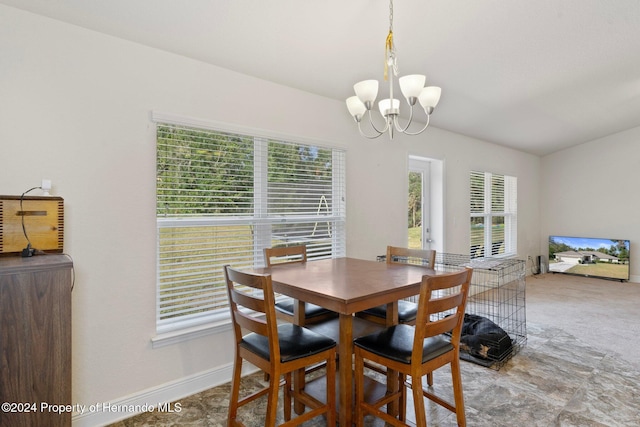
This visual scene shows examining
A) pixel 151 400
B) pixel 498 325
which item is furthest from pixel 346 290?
pixel 498 325

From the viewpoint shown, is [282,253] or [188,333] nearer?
[188,333]

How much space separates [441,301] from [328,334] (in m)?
0.76

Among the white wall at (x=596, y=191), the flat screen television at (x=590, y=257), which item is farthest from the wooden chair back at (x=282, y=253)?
the white wall at (x=596, y=191)

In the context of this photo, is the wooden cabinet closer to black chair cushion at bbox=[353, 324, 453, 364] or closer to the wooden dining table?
the wooden dining table

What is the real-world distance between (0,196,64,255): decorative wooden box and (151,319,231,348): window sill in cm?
82

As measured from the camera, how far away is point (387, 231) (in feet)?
12.7

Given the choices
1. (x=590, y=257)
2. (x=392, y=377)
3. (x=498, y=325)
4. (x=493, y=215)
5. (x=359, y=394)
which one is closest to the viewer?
(x=359, y=394)

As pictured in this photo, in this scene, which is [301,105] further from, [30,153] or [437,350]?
[437,350]

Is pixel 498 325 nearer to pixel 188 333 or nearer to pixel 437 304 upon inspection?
pixel 437 304

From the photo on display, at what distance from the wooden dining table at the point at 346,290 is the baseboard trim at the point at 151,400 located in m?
0.87

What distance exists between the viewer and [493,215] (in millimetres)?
5785

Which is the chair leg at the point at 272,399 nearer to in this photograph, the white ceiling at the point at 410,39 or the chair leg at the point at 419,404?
the chair leg at the point at 419,404

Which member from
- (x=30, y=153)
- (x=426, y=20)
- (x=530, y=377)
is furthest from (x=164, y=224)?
(x=530, y=377)

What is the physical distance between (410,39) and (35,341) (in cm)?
274
